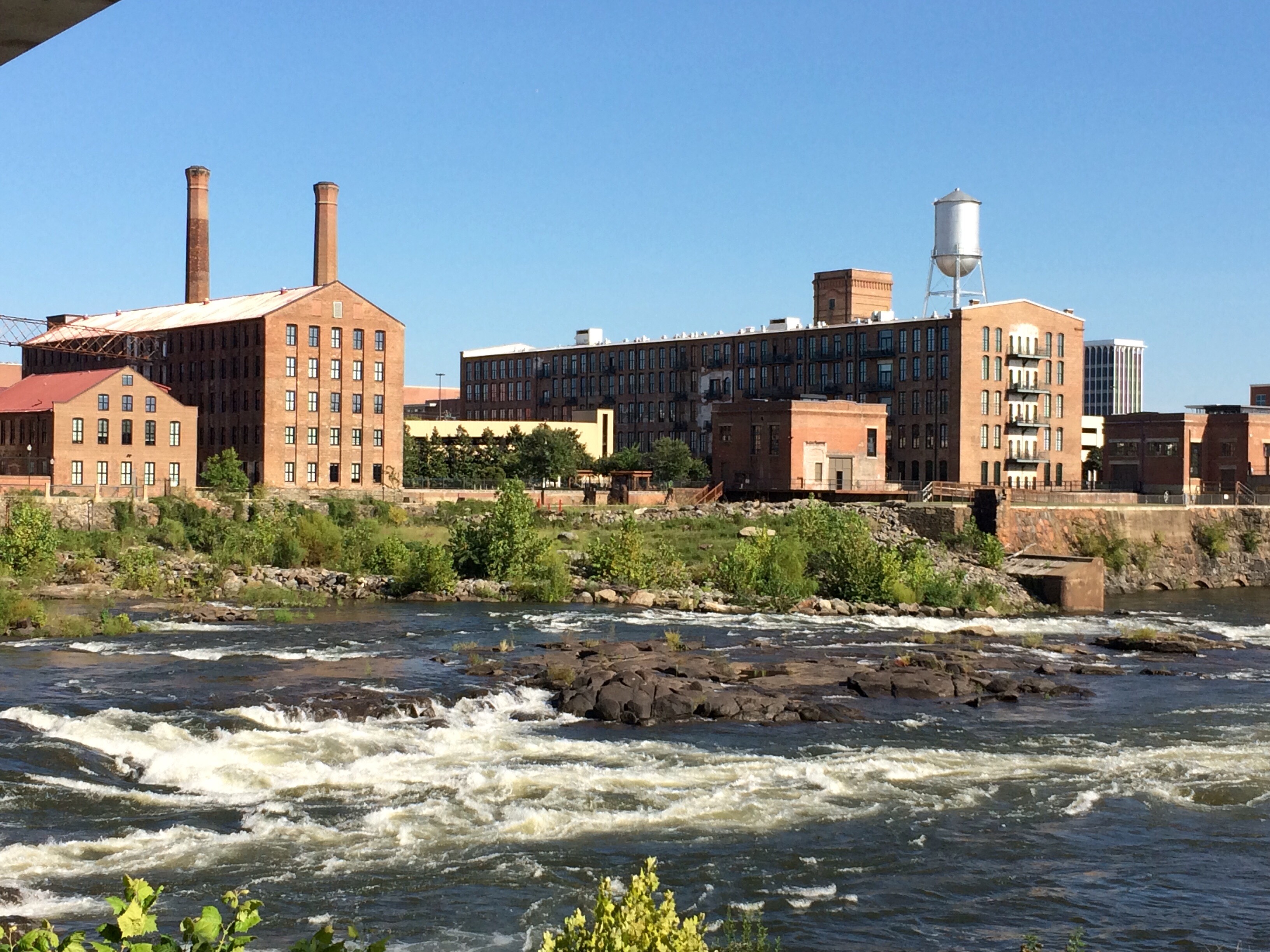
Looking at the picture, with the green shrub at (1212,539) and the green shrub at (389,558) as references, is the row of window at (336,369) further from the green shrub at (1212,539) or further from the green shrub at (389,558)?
the green shrub at (1212,539)

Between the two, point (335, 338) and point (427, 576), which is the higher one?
point (335, 338)

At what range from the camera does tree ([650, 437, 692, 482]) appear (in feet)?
302

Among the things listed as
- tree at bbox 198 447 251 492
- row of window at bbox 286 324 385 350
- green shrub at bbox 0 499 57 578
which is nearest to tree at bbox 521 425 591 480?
row of window at bbox 286 324 385 350

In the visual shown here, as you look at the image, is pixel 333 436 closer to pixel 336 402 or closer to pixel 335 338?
pixel 336 402

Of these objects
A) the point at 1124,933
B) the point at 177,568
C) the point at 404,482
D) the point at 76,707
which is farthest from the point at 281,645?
the point at 404,482

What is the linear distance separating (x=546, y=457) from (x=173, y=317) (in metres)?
25.8

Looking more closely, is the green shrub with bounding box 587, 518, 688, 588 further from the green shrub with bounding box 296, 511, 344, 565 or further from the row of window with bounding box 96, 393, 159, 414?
the row of window with bounding box 96, 393, 159, 414

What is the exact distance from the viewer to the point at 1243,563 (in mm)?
68375

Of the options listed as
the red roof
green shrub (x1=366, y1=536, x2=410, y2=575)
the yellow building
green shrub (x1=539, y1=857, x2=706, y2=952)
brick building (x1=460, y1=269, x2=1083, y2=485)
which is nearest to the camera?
green shrub (x1=539, y1=857, x2=706, y2=952)

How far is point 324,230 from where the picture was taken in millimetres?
90000

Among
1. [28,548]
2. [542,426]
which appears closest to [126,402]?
[28,548]

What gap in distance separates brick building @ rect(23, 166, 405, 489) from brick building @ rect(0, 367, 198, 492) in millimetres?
5935

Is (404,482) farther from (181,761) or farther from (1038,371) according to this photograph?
(181,761)

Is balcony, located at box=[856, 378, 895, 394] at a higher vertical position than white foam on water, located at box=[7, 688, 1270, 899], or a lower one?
higher
